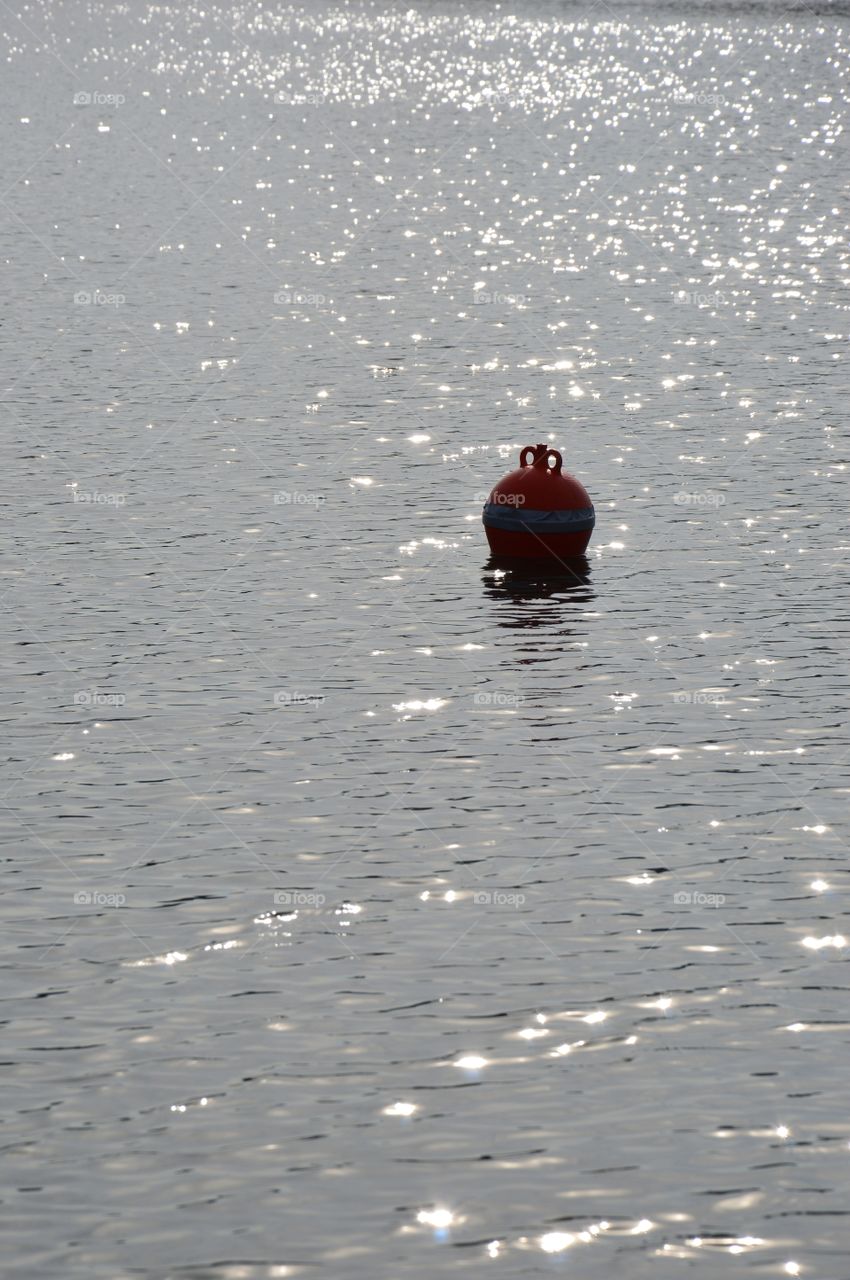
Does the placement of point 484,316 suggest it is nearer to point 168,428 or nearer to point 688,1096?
point 168,428

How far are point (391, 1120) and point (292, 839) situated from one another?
585 centimetres

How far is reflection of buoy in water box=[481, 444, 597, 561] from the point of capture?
31.9 meters

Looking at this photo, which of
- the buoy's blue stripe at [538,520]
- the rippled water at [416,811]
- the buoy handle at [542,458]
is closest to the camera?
the rippled water at [416,811]

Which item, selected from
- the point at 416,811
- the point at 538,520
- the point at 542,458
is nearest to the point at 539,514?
the point at 538,520

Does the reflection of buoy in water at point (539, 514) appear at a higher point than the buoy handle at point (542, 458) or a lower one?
lower

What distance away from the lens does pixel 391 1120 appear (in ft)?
50.6

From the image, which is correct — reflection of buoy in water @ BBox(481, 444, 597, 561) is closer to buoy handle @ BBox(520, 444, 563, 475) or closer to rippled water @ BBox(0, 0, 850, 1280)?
buoy handle @ BBox(520, 444, 563, 475)

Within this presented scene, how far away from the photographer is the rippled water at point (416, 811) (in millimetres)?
14562

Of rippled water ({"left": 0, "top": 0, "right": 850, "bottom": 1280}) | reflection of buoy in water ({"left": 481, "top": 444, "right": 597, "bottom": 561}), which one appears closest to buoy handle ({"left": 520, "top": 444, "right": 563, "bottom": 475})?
reflection of buoy in water ({"left": 481, "top": 444, "right": 597, "bottom": 561})

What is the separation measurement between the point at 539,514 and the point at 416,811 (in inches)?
427

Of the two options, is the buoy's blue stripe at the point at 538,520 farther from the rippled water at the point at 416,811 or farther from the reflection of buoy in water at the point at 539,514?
the rippled water at the point at 416,811

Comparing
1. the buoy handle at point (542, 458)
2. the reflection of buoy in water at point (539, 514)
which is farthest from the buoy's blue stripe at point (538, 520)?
the buoy handle at point (542, 458)

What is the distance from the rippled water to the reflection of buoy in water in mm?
561

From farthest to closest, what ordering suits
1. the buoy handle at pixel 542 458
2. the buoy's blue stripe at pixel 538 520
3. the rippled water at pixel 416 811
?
the buoy handle at pixel 542 458
the buoy's blue stripe at pixel 538 520
the rippled water at pixel 416 811
